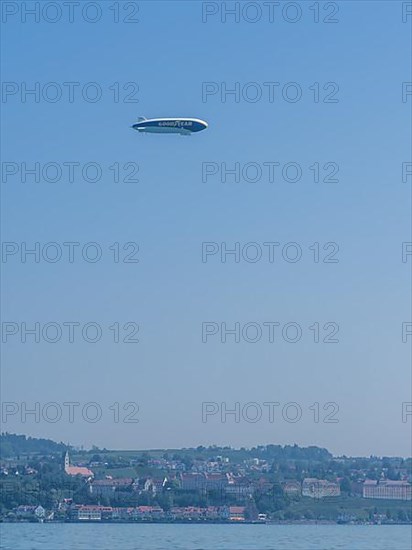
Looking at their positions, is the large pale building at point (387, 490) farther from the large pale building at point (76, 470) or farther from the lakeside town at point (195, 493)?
the large pale building at point (76, 470)

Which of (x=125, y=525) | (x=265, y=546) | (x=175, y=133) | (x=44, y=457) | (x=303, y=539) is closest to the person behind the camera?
(x=175, y=133)

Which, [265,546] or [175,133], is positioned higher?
[175,133]

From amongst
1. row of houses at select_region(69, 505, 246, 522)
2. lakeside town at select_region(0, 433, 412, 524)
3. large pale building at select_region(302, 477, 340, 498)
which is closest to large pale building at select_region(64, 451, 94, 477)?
lakeside town at select_region(0, 433, 412, 524)

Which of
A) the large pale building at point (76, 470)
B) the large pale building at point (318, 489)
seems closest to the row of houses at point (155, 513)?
the large pale building at point (318, 489)

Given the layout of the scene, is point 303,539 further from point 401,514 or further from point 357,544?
point 401,514

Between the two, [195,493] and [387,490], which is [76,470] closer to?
[195,493]

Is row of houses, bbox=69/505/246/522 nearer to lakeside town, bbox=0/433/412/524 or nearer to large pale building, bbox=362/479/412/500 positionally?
lakeside town, bbox=0/433/412/524

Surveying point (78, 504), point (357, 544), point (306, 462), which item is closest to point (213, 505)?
point (78, 504)

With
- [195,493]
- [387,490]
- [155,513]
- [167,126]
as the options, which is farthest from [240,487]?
[167,126]

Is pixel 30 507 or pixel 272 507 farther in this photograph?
pixel 272 507
